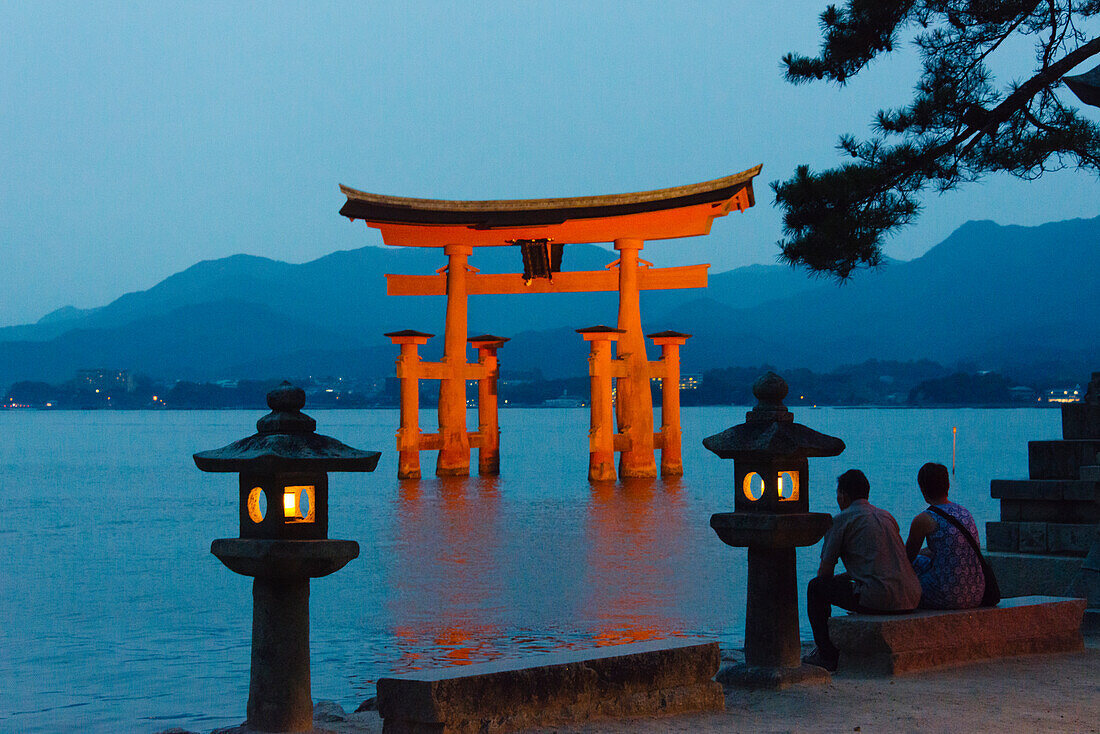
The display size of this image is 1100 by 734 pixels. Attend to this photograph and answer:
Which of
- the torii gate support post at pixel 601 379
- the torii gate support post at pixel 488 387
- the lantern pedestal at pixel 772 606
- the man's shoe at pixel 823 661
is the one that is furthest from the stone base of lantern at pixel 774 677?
the torii gate support post at pixel 488 387

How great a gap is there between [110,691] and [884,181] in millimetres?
8468

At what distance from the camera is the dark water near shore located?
1034 cm

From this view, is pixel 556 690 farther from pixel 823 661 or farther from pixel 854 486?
pixel 854 486

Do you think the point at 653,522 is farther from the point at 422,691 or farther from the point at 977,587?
the point at 422,691

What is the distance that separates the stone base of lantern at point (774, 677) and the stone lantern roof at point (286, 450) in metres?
2.53

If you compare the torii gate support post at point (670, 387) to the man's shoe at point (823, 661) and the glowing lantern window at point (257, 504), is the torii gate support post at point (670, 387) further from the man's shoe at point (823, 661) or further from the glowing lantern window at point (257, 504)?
the glowing lantern window at point (257, 504)

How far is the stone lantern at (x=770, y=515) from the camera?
6.40m

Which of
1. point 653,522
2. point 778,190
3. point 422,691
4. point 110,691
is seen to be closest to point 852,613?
point 422,691

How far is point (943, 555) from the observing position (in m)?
6.84

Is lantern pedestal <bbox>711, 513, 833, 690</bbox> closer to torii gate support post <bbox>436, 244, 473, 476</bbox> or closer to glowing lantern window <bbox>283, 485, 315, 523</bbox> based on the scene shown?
glowing lantern window <bbox>283, 485, 315, 523</bbox>

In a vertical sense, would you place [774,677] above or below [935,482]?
below

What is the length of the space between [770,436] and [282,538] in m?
2.76

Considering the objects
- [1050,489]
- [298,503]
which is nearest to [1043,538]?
[1050,489]

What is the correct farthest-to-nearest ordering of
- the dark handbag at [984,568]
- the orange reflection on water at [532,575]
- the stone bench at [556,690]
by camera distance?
the orange reflection on water at [532,575]
the dark handbag at [984,568]
the stone bench at [556,690]
